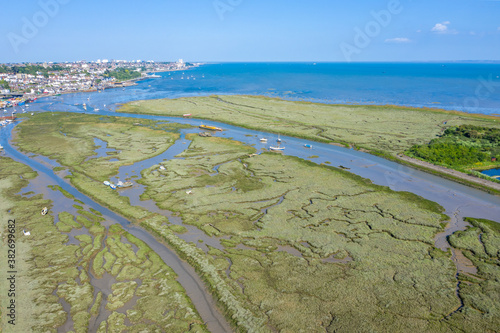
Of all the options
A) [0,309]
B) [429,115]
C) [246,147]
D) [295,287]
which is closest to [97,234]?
[0,309]

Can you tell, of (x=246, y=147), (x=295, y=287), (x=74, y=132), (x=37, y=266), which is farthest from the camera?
(x=74, y=132)

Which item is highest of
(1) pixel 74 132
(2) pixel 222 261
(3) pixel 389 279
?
(3) pixel 389 279

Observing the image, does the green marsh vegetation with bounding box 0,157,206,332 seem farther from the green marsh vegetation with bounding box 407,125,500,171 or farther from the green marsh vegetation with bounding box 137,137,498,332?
the green marsh vegetation with bounding box 407,125,500,171

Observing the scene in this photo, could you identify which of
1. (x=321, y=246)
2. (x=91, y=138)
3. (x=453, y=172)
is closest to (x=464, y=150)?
(x=453, y=172)

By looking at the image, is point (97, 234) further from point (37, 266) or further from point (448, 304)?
point (448, 304)

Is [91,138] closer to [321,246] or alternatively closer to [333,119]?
[321,246]

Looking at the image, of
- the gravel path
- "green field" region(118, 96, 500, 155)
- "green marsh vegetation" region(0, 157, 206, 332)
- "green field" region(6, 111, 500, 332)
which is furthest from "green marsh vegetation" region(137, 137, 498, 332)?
"green field" region(118, 96, 500, 155)
